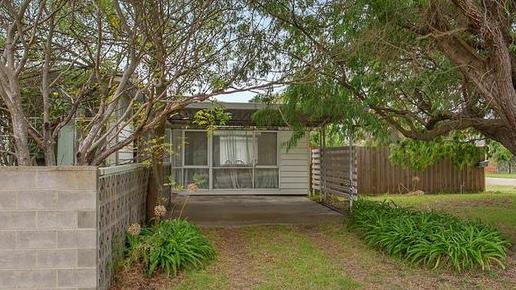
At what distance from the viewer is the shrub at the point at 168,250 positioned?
566 cm

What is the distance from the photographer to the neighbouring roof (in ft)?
35.9

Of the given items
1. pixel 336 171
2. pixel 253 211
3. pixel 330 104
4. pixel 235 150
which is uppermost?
pixel 330 104

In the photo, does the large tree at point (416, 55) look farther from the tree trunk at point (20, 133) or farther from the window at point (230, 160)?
the window at point (230, 160)

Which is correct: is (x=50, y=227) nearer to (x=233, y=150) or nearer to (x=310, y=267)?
(x=310, y=267)

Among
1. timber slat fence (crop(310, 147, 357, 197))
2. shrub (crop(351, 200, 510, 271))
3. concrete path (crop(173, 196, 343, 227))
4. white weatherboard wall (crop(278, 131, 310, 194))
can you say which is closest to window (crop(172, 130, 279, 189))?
white weatherboard wall (crop(278, 131, 310, 194))

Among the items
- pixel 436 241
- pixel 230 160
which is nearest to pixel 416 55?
pixel 436 241

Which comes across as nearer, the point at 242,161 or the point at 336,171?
the point at 336,171

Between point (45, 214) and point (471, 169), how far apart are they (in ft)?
49.5

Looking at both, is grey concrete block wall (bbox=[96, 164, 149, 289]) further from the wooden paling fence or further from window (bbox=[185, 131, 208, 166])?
the wooden paling fence

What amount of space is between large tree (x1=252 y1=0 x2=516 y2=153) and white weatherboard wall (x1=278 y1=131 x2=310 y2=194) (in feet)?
21.2

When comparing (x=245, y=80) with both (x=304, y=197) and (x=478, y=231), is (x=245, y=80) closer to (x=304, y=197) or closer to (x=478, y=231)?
(x=478, y=231)

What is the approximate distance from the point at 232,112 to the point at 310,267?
21.3 feet

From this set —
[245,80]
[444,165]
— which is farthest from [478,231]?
[444,165]

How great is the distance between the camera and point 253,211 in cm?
1077
